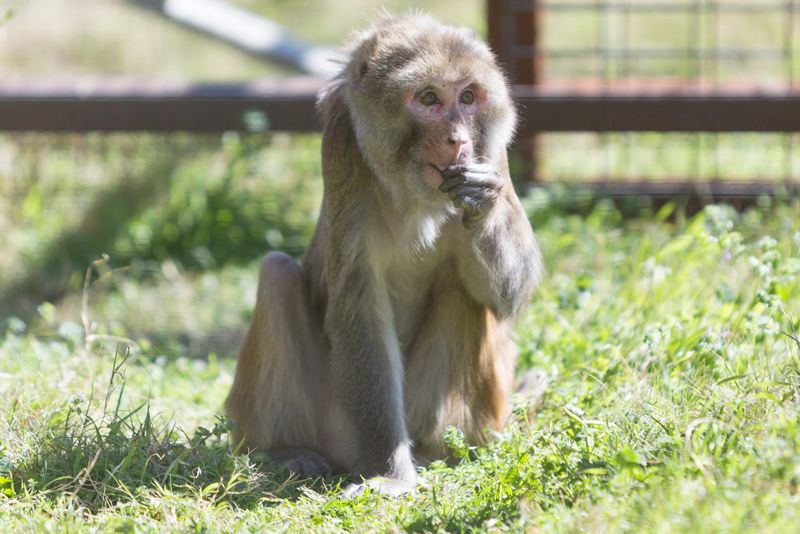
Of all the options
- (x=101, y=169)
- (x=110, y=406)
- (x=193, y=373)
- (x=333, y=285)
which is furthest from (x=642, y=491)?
(x=101, y=169)

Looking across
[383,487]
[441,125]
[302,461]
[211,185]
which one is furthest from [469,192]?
[211,185]

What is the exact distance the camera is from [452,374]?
4988mm

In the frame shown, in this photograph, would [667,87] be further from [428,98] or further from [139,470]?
[139,470]

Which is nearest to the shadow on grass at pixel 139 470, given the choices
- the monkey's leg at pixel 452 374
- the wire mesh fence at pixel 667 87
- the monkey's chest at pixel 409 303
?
the monkey's leg at pixel 452 374

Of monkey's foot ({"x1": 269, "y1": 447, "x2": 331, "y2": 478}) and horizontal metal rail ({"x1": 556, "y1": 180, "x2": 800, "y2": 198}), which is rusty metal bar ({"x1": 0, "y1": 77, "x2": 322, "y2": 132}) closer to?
horizontal metal rail ({"x1": 556, "y1": 180, "x2": 800, "y2": 198})

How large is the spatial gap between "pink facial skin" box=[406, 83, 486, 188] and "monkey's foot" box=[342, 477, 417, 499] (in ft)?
3.84

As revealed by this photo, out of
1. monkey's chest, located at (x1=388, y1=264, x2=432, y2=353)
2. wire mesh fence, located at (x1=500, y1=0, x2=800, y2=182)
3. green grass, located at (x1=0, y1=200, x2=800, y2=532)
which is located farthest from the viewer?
wire mesh fence, located at (x1=500, y1=0, x2=800, y2=182)

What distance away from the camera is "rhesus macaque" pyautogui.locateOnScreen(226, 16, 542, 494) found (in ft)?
14.6

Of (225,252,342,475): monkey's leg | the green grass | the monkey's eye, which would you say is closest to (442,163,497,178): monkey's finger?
the monkey's eye

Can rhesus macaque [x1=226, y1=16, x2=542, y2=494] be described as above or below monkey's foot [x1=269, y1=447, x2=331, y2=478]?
above

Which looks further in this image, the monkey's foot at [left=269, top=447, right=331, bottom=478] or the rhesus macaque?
the monkey's foot at [left=269, top=447, right=331, bottom=478]

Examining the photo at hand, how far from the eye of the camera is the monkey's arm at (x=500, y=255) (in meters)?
4.66

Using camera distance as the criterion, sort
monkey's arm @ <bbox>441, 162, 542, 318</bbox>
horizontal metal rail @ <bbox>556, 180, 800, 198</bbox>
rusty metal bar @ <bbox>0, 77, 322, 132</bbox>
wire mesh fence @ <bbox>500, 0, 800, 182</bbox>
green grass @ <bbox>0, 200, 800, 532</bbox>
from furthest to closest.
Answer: wire mesh fence @ <bbox>500, 0, 800, 182</bbox> < horizontal metal rail @ <bbox>556, 180, 800, 198</bbox> < rusty metal bar @ <bbox>0, 77, 322, 132</bbox> < monkey's arm @ <bbox>441, 162, 542, 318</bbox> < green grass @ <bbox>0, 200, 800, 532</bbox>

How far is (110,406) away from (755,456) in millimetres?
3014
